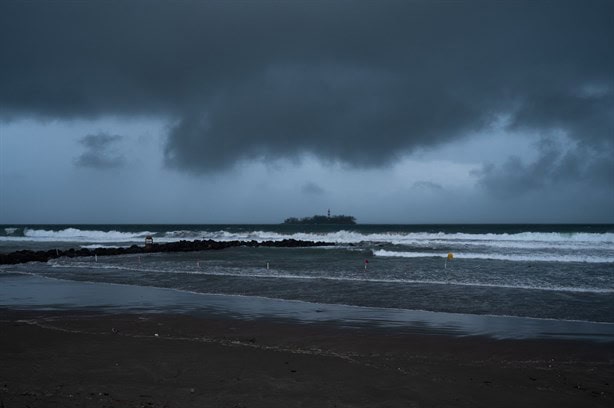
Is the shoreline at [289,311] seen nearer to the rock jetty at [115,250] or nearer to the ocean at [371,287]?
the ocean at [371,287]

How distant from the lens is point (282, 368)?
22.0 ft

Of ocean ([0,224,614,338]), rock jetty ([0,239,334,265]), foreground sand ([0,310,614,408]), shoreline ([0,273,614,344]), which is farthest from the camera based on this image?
rock jetty ([0,239,334,265])

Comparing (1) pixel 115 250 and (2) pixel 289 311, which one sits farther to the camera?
(1) pixel 115 250

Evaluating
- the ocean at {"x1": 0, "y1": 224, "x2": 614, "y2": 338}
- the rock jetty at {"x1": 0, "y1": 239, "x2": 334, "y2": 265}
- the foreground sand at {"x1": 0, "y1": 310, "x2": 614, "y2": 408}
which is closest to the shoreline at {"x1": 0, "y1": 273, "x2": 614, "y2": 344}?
the ocean at {"x1": 0, "y1": 224, "x2": 614, "y2": 338}

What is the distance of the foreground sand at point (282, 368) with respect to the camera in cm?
545

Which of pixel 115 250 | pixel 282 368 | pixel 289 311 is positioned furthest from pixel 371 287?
pixel 115 250

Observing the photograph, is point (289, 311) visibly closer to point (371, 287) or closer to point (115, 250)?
point (371, 287)

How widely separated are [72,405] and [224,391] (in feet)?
5.26

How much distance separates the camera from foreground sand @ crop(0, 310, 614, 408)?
545 centimetres

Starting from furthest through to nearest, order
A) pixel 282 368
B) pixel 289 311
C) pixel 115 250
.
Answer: pixel 115 250 → pixel 289 311 → pixel 282 368

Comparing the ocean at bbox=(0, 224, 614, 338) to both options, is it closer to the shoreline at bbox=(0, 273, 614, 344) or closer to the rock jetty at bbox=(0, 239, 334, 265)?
the shoreline at bbox=(0, 273, 614, 344)

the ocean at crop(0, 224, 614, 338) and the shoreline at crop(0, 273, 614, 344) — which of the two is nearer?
the shoreline at crop(0, 273, 614, 344)

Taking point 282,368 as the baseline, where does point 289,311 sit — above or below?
below

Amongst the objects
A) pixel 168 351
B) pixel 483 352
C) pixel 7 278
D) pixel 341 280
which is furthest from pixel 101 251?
pixel 483 352
